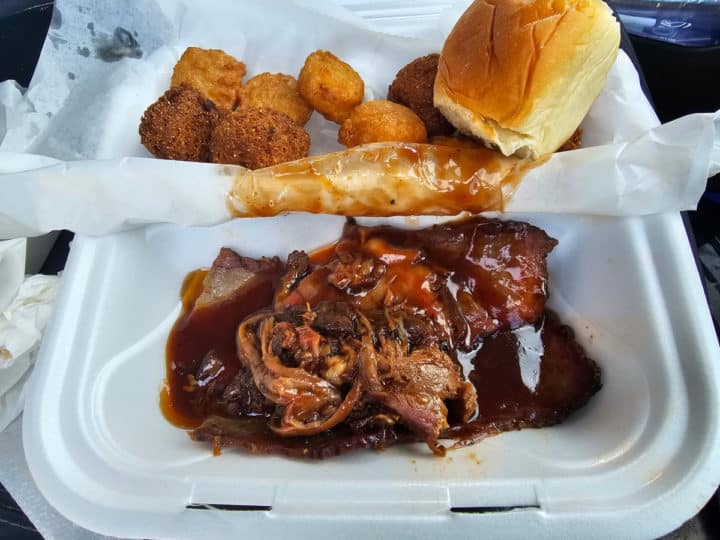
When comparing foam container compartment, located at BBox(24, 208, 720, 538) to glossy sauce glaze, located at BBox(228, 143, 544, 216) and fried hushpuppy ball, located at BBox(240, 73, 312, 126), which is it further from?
fried hushpuppy ball, located at BBox(240, 73, 312, 126)

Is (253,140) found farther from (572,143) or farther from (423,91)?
(572,143)

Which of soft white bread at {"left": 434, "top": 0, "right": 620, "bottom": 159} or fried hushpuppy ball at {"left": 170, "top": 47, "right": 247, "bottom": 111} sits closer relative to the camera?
soft white bread at {"left": 434, "top": 0, "right": 620, "bottom": 159}

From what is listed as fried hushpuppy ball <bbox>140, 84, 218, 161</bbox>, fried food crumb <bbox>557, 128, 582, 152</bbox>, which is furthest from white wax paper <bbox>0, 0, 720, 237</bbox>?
fried hushpuppy ball <bbox>140, 84, 218, 161</bbox>

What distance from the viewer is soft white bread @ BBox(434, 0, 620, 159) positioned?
4.52 feet

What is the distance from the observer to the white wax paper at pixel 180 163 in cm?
147

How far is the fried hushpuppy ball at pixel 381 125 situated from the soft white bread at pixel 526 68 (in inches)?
6.5

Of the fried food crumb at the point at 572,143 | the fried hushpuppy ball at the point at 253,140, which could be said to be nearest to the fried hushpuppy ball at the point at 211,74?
the fried hushpuppy ball at the point at 253,140

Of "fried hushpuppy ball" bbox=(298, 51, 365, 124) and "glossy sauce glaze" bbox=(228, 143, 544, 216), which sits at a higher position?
"fried hushpuppy ball" bbox=(298, 51, 365, 124)

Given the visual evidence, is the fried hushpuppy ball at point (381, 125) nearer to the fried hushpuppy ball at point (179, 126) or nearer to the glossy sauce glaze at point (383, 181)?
the glossy sauce glaze at point (383, 181)

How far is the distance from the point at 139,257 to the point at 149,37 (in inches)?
36.2

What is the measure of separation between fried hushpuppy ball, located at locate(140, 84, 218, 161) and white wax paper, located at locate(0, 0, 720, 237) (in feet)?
0.50

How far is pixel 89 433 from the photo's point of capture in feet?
4.31

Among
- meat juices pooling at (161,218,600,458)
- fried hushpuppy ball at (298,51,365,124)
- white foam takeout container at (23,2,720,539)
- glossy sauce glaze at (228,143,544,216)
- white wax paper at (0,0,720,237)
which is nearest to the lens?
white foam takeout container at (23,2,720,539)

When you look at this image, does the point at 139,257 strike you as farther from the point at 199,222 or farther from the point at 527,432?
the point at 527,432
